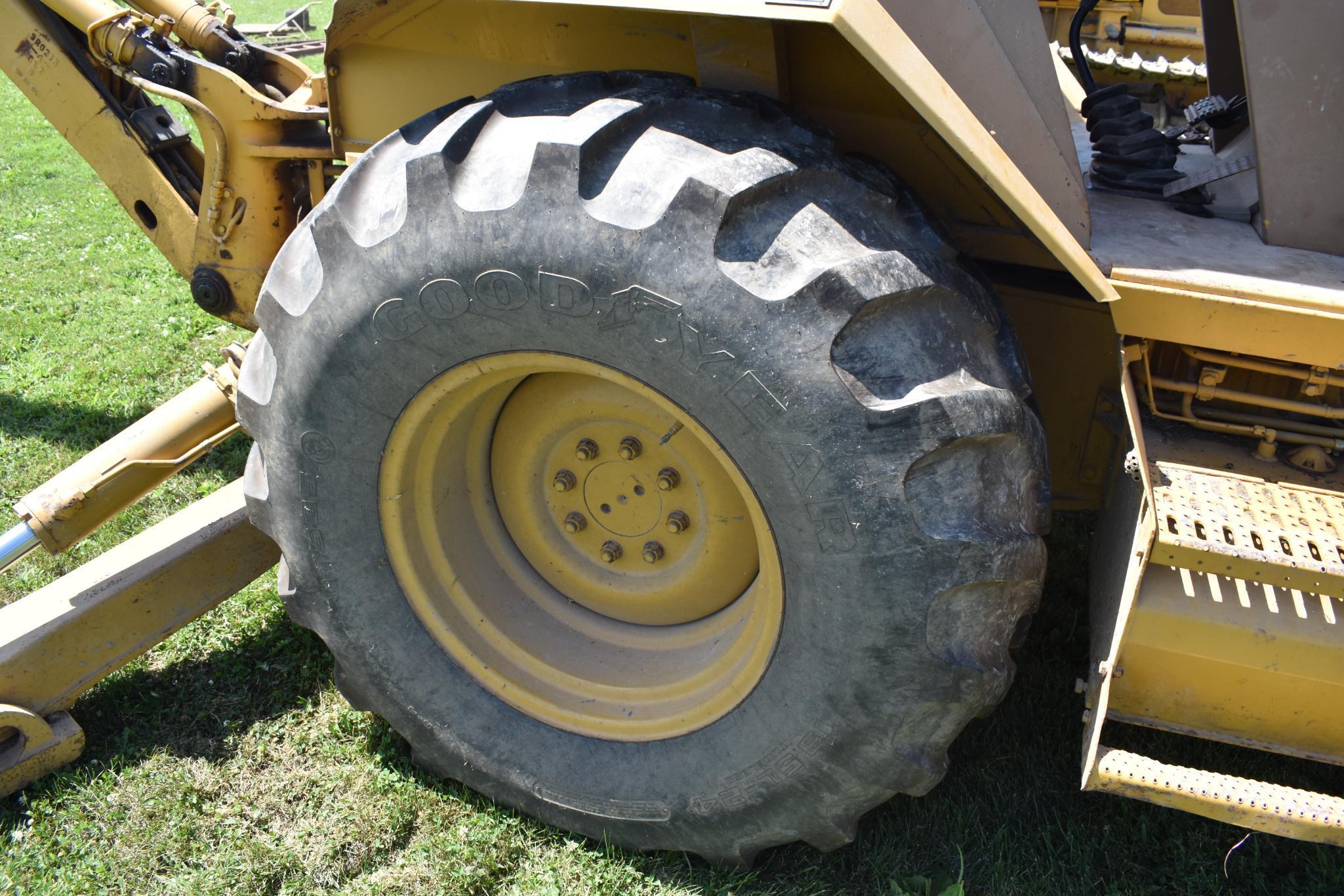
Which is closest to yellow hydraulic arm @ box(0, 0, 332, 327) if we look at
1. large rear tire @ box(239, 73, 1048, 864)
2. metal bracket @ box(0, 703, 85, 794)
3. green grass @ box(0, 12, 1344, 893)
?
large rear tire @ box(239, 73, 1048, 864)

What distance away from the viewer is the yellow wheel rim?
2.19m

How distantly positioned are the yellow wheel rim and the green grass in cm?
38

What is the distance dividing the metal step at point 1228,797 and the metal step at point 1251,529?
1.20 ft

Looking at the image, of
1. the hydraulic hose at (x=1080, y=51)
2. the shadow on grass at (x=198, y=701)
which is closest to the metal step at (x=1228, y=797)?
the hydraulic hose at (x=1080, y=51)

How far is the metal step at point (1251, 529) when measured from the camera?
1.80 metres

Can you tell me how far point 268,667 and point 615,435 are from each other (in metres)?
1.41

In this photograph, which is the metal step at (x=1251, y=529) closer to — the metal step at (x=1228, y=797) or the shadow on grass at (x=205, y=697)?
the metal step at (x=1228, y=797)

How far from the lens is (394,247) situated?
6.24ft

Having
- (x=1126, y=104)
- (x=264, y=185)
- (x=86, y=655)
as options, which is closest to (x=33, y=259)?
(x=264, y=185)

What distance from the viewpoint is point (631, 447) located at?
224 centimetres

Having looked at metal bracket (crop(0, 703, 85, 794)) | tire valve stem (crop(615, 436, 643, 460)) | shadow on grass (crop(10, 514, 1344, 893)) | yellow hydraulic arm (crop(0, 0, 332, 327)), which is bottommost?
shadow on grass (crop(10, 514, 1344, 893))

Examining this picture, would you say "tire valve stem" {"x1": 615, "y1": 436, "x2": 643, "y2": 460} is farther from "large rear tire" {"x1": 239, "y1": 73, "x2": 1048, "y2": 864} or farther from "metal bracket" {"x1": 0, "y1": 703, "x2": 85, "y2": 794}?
"metal bracket" {"x1": 0, "y1": 703, "x2": 85, "y2": 794}

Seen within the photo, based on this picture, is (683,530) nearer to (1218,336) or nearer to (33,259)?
(1218,336)

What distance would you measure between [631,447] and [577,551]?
38 cm
